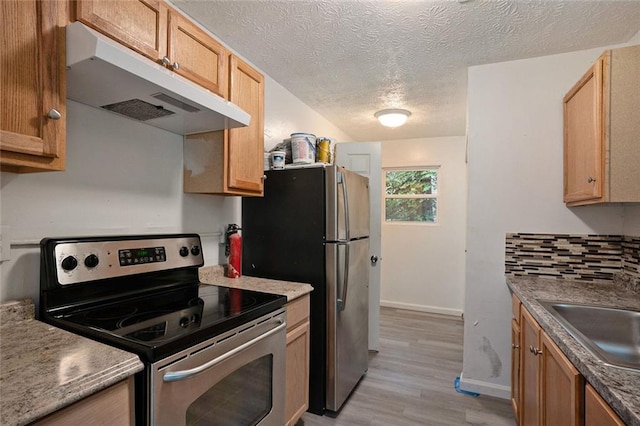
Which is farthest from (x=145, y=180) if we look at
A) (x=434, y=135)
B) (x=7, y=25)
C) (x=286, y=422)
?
(x=434, y=135)

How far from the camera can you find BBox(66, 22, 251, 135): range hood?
99 centimetres

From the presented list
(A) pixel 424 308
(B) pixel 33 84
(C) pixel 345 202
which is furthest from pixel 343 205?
(A) pixel 424 308

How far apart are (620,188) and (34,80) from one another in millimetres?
2365

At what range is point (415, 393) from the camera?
7.70ft

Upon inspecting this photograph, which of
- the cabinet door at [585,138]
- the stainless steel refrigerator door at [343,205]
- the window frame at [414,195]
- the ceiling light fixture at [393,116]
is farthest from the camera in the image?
the window frame at [414,195]

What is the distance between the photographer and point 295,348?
5.85 ft

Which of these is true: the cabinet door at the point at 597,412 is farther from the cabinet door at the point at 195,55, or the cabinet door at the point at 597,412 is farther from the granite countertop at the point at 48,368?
the cabinet door at the point at 195,55

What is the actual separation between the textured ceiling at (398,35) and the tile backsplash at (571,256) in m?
1.26

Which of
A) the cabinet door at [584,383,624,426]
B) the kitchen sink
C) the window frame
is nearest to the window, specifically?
the window frame

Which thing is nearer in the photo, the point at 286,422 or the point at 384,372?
the point at 286,422

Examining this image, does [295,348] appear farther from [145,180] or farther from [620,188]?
[620,188]

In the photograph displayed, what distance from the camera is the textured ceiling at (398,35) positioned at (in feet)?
5.59

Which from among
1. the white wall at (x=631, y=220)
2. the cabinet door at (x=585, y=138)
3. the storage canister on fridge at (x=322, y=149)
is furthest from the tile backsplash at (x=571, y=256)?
the storage canister on fridge at (x=322, y=149)

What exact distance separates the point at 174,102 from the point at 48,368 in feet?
3.25
